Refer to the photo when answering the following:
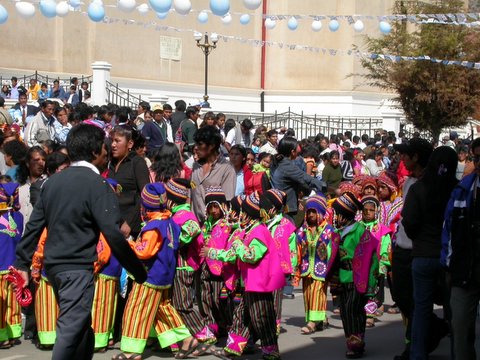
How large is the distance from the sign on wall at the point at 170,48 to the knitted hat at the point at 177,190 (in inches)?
1044

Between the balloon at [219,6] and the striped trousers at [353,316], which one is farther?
the balloon at [219,6]

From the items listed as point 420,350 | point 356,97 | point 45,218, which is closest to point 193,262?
point 420,350

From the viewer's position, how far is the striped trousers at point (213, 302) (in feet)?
30.8

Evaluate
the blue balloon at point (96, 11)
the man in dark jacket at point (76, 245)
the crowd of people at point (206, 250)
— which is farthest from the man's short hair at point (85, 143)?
the blue balloon at point (96, 11)

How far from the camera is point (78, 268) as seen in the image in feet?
21.0

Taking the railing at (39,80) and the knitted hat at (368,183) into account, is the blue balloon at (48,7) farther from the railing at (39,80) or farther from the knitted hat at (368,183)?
the railing at (39,80)

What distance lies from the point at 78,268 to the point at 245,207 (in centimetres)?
262

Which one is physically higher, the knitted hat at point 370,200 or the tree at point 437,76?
the tree at point 437,76

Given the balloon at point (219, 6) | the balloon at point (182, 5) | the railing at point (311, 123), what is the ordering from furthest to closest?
the railing at point (311, 123)
the balloon at point (182, 5)
the balloon at point (219, 6)

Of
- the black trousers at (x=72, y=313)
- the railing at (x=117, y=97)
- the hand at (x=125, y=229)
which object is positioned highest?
the railing at (x=117, y=97)

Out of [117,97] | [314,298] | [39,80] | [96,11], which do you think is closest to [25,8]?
[96,11]

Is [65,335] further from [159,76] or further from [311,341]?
[159,76]

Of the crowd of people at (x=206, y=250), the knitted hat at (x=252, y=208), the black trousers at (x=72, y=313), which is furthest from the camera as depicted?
the knitted hat at (x=252, y=208)

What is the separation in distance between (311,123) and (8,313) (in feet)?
81.4
